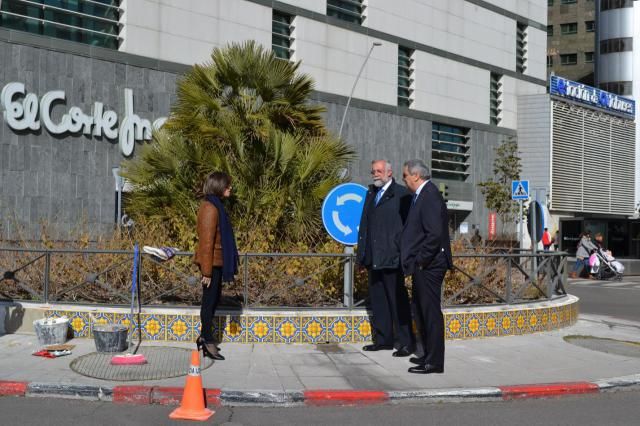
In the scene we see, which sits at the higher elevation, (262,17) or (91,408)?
(262,17)

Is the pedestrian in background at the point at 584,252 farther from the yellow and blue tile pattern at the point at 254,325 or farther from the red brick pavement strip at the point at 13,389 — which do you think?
the red brick pavement strip at the point at 13,389

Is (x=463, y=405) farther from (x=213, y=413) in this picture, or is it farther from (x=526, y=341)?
(x=526, y=341)

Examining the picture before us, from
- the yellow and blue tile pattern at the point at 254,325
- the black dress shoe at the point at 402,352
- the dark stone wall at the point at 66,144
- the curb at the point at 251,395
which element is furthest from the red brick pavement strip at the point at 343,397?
the dark stone wall at the point at 66,144

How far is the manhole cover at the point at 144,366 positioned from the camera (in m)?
6.76

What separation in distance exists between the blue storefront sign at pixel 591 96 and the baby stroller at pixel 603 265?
20.2m

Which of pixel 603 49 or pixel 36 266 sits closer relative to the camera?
pixel 36 266

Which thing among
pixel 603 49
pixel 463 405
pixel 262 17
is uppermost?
pixel 603 49

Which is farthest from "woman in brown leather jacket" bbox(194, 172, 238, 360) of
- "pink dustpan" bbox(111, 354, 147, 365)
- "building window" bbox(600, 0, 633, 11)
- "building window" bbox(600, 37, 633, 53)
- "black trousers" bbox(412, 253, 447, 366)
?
"building window" bbox(600, 0, 633, 11)

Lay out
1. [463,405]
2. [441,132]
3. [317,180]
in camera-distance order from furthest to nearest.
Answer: [441,132], [317,180], [463,405]

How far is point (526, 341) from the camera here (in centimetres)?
915

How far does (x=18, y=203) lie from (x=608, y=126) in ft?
125

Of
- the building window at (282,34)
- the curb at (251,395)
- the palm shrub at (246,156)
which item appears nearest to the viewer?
the curb at (251,395)

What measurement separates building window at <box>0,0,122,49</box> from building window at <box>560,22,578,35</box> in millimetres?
54731

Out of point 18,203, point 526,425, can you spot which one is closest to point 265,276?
point 526,425
